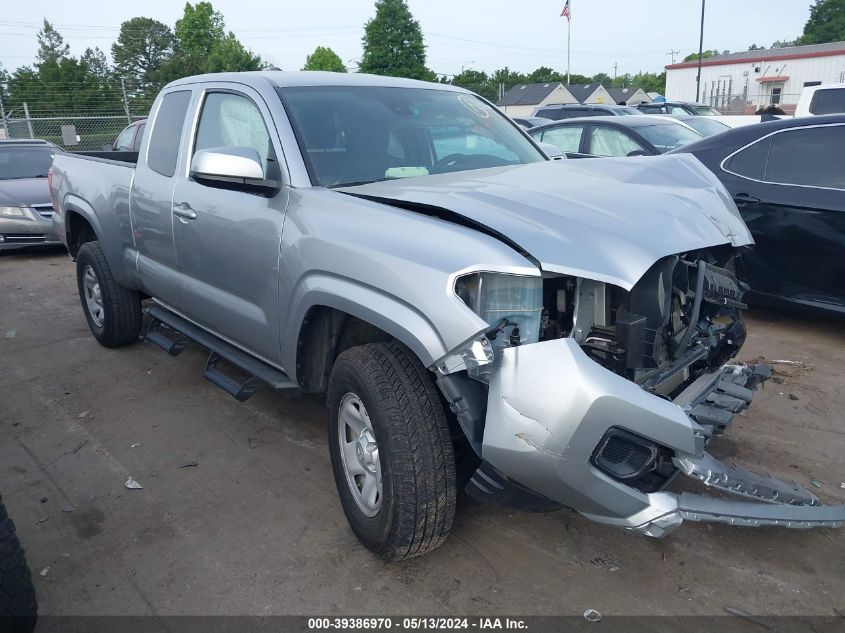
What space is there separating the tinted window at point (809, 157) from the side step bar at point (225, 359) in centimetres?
409

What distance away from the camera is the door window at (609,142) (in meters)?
8.49

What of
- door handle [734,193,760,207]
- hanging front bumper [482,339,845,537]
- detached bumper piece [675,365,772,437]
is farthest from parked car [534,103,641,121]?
hanging front bumper [482,339,845,537]

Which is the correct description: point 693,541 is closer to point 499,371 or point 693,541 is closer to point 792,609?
point 792,609

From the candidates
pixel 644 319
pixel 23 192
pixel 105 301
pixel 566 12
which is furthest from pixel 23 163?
pixel 566 12

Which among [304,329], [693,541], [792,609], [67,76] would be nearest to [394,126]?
[304,329]

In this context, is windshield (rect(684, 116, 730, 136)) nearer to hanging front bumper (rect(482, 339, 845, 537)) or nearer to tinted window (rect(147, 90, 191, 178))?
tinted window (rect(147, 90, 191, 178))

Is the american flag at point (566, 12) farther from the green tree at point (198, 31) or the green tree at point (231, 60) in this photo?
the green tree at point (198, 31)

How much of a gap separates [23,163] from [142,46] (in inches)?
2658

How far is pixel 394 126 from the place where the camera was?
367 cm

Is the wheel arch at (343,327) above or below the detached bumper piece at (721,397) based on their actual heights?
above

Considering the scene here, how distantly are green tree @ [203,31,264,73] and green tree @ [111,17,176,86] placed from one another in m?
20.6

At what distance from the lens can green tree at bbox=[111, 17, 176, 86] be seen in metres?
69.1

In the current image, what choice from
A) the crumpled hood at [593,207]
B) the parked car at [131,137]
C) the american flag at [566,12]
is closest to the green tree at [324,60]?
the american flag at [566,12]

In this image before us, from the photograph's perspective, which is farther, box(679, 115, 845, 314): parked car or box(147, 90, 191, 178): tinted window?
box(679, 115, 845, 314): parked car
